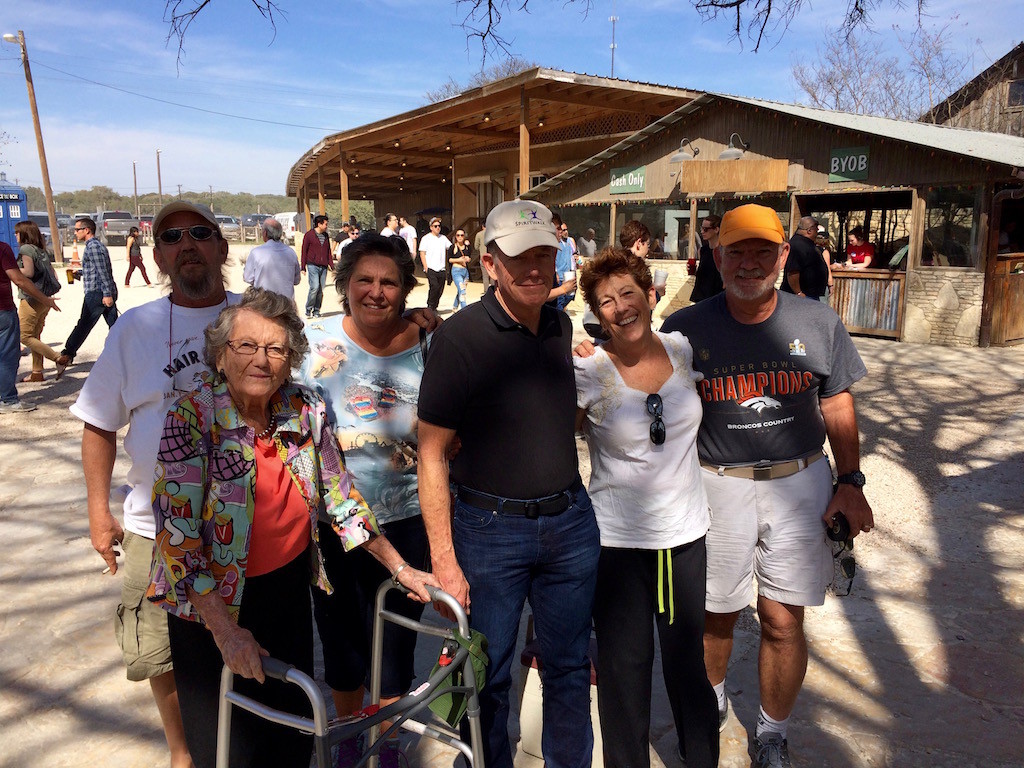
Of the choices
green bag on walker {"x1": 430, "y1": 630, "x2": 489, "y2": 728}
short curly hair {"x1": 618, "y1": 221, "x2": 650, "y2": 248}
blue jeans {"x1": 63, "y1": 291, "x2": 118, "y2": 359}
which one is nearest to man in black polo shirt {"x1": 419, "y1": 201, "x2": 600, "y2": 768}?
green bag on walker {"x1": 430, "y1": 630, "x2": 489, "y2": 728}

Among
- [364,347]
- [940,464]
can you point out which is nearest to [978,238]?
[940,464]

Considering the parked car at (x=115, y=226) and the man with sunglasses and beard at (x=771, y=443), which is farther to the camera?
the parked car at (x=115, y=226)

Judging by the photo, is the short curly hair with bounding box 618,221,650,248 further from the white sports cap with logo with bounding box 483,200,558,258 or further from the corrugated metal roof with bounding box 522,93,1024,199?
the corrugated metal roof with bounding box 522,93,1024,199

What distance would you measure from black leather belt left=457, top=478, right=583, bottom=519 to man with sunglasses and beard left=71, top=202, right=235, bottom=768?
0.94 metres

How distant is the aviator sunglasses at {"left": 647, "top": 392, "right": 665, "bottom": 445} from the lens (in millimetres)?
2269

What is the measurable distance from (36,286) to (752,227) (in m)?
8.14

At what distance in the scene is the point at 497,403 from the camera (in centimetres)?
209

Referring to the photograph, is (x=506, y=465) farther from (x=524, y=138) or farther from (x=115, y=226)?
(x=115, y=226)

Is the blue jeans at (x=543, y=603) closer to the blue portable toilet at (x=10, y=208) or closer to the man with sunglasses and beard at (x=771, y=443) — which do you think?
the man with sunglasses and beard at (x=771, y=443)

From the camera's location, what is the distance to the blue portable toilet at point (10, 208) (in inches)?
993

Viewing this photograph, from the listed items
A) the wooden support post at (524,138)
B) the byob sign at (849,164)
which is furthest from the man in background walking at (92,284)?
the byob sign at (849,164)

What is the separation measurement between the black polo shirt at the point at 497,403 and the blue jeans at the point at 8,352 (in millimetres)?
6819

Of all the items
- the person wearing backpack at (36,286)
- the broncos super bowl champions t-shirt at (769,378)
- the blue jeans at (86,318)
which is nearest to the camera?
the broncos super bowl champions t-shirt at (769,378)

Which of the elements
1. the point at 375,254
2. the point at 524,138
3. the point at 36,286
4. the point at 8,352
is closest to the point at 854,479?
the point at 375,254
